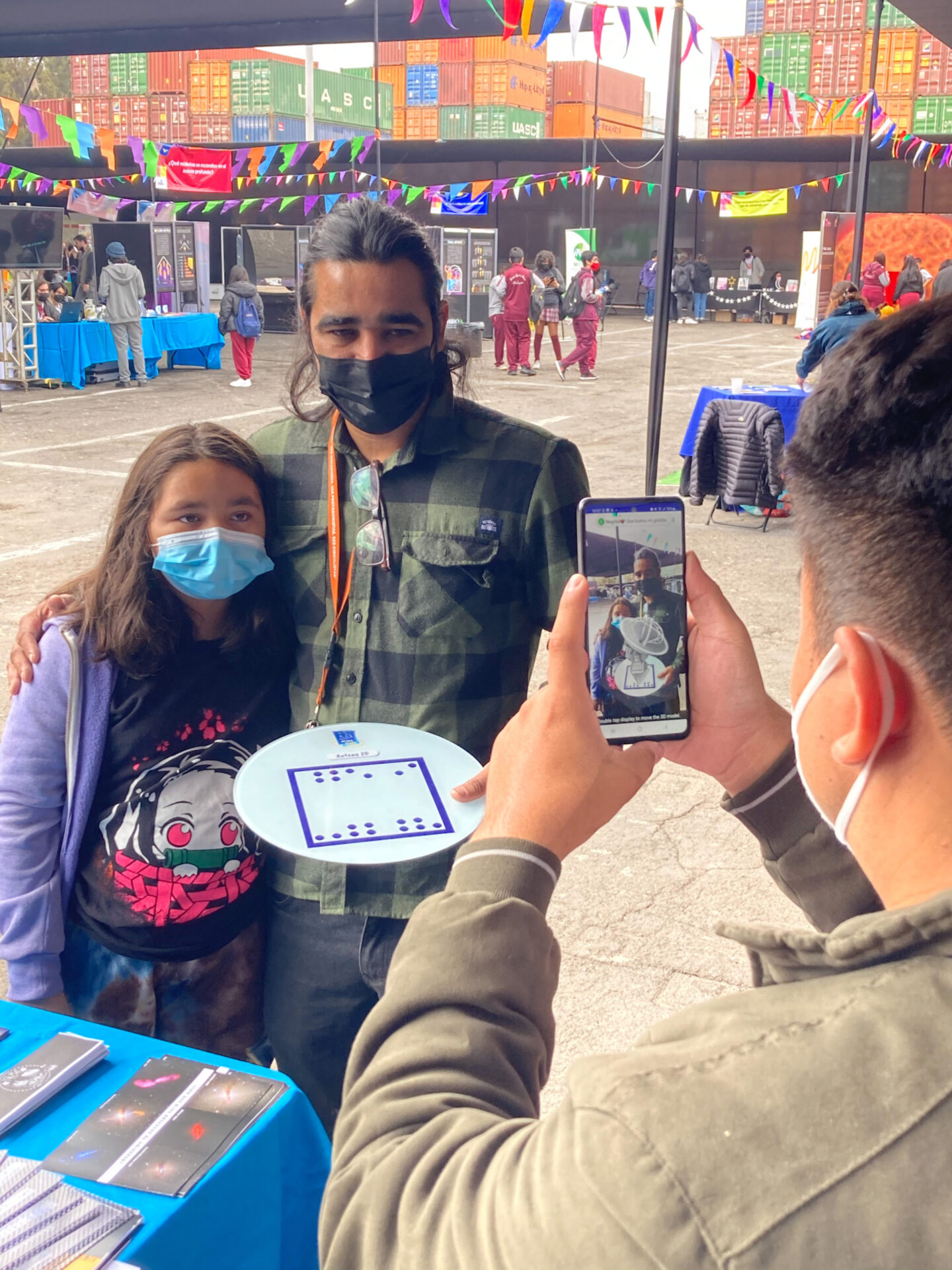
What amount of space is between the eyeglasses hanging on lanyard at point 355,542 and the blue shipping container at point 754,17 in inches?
1961

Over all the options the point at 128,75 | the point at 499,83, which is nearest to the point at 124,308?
the point at 499,83

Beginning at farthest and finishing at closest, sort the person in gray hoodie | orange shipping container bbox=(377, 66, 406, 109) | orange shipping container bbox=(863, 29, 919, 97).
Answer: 1. orange shipping container bbox=(377, 66, 406, 109)
2. orange shipping container bbox=(863, 29, 919, 97)
3. the person in gray hoodie

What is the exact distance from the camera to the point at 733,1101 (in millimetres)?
673

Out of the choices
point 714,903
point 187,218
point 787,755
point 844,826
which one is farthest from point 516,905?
point 187,218

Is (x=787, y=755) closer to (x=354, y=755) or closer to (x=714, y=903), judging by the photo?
(x=354, y=755)

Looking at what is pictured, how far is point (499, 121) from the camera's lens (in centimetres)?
4519

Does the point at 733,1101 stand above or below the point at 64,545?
above

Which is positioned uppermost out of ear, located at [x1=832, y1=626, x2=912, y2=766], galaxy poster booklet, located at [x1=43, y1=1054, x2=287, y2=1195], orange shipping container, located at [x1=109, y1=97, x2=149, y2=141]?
orange shipping container, located at [x1=109, y1=97, x2=149, y2=141]

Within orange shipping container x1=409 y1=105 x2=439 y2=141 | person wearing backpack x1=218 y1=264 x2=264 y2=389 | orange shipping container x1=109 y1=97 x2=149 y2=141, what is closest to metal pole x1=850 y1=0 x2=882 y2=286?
person wearing backpack x1=218 y1=264 x2=264 y2=389

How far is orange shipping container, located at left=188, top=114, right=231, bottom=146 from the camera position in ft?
154

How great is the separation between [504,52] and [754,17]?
1038 centimetres

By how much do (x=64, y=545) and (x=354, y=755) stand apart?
21.9 feet

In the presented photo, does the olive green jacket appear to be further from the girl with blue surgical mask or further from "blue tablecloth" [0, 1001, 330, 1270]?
the girl with blue surgical mask

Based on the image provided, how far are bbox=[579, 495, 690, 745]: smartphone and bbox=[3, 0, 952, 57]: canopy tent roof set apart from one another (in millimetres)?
17298
